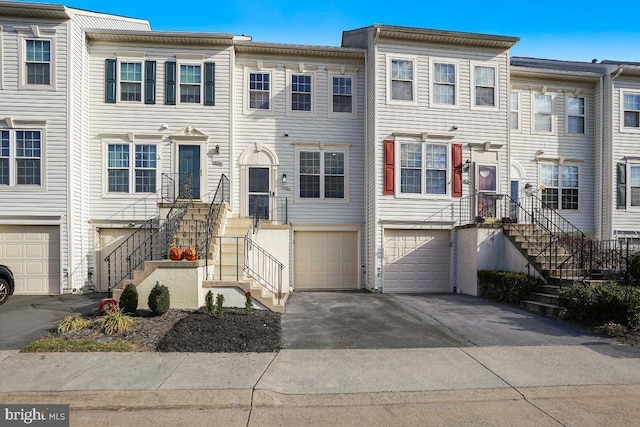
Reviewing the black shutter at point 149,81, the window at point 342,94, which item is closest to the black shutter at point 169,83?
the black shutter at point 149,81

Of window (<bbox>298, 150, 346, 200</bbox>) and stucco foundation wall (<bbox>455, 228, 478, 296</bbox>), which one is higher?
window (<bbox>298, 150, 346, 200</bbox>)

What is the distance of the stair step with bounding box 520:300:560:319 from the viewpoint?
8227mm

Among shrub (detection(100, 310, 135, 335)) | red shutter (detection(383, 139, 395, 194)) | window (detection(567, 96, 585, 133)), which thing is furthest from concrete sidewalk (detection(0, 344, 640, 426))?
window (detection(567, 96, 585, 133))

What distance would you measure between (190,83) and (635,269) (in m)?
13.8

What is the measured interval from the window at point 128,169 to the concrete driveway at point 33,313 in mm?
3508

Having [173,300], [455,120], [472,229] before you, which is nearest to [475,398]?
[173,300]

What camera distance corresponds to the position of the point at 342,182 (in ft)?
42.8

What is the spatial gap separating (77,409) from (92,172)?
9.70m

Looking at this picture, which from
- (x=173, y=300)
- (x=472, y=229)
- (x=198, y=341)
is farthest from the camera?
(x=472, y=229)

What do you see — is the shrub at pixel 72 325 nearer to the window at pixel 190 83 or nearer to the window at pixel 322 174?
the window at pixel 322 174

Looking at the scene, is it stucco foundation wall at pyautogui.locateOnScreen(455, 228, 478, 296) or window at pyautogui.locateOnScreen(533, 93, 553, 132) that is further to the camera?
window at pyautogui.locateOnScreen(533, 93, 553, 132)

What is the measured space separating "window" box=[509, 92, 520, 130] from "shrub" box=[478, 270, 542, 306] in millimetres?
6466

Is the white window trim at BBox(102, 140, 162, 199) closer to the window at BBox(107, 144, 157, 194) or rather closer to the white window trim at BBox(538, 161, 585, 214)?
the window at BBox(107, 144, 157, 194)

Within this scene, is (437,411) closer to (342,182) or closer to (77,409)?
(77,409)
